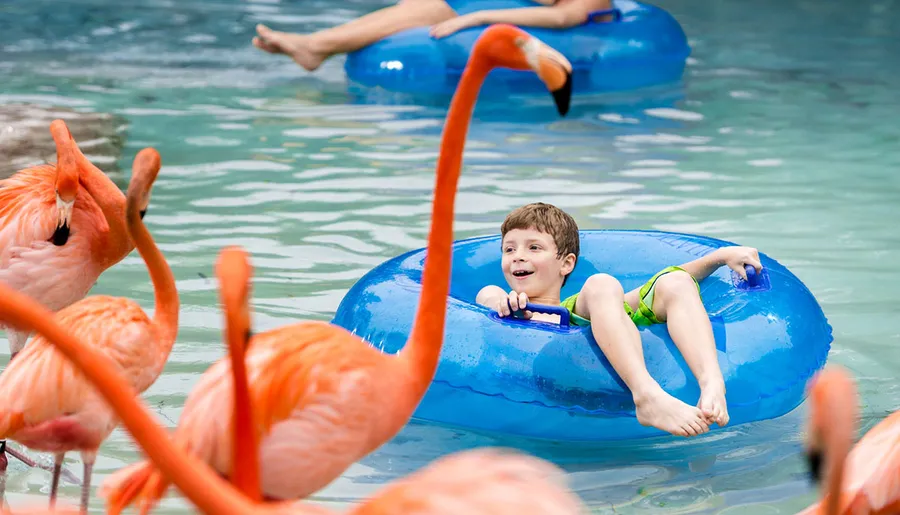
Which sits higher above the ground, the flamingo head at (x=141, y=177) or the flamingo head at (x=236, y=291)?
the flamingo head at (x=236, y=291)

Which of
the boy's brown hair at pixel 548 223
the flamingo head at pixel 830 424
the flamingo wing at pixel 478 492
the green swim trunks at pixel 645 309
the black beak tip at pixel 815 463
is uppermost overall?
the flamingo head at pixel 830 424

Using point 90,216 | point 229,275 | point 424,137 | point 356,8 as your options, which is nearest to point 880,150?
point 424,137

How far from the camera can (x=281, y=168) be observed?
619cm

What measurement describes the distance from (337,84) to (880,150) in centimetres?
367

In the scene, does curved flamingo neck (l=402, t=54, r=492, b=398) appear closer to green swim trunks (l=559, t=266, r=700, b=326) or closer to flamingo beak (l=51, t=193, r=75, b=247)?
green swim trunks (l=559, t=266, r=700, b=326)

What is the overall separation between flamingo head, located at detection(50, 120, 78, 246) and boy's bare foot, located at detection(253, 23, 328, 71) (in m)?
4.77

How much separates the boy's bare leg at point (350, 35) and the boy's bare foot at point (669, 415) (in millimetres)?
5512

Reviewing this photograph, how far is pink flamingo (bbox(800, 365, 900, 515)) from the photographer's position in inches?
57.0

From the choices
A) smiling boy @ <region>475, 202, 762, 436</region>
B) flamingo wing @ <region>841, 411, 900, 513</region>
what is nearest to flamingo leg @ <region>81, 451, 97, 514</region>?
smiling boy @ <region>475, 202, 762, 436</region>

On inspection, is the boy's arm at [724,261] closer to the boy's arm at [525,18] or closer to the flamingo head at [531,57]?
the flamingo head at [531,57]

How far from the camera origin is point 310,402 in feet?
7.84

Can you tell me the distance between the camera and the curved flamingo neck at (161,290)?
2.90 metres

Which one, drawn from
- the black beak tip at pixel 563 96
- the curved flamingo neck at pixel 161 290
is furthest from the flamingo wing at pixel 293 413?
the black beak tip at pixel 563 96

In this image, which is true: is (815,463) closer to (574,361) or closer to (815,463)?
(815,463)
